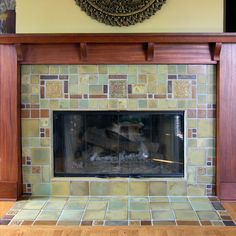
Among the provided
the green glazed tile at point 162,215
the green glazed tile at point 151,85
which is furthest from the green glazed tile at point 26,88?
the green glazed tile at point 162,215

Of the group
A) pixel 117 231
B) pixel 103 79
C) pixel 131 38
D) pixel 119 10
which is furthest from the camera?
pixel 103 79

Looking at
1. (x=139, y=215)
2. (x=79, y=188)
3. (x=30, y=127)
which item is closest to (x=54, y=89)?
(x=30, y=127)

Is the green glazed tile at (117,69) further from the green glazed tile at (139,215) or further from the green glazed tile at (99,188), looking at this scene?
the green glazed tile at (139,215)

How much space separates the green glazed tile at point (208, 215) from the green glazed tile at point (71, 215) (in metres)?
0.92

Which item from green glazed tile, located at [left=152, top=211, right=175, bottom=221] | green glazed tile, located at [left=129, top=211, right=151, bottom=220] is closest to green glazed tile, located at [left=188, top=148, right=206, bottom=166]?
green glazed tile, located at [left=152, top=211, right=175, bottom=221]

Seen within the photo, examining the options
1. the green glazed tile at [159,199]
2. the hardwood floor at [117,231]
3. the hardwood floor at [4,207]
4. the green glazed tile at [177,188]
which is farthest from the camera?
the green glazed tile at [177,188]

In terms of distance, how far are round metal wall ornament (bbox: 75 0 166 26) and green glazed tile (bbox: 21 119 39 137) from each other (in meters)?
1.08

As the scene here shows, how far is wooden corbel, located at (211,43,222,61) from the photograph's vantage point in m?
2.67

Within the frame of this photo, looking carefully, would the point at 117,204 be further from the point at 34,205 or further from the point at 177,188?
the point at 34,205

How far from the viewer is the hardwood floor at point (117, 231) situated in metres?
2.17

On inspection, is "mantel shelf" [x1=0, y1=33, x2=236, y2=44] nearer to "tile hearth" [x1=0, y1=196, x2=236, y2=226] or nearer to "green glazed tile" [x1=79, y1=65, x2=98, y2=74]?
"green glazed tile" [x1=79, y1=65, x2=98, y2=74]

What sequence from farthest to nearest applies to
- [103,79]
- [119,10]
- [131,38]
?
[103,79], [119,10], [131,38]

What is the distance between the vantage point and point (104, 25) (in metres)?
2.77

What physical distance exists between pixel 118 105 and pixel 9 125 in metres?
0.98
